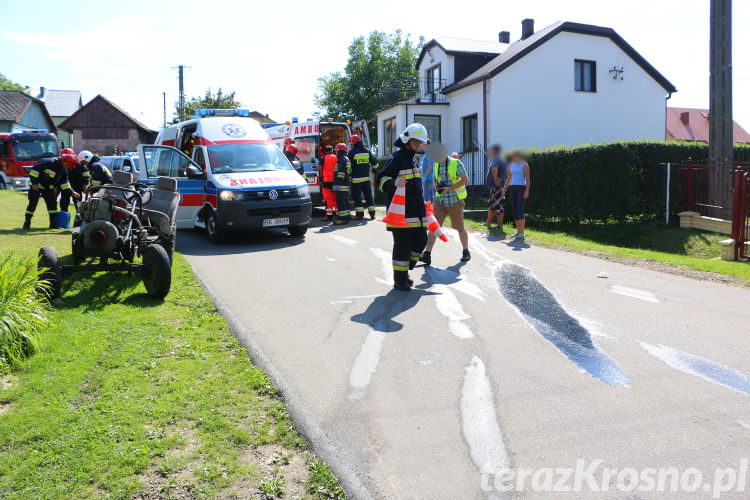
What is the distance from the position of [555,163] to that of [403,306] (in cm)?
966

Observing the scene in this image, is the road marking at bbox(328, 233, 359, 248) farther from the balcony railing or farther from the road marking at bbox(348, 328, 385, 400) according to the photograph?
the balcony railing

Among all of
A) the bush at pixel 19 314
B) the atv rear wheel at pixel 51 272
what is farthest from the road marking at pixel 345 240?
the bush at pixel 19 314

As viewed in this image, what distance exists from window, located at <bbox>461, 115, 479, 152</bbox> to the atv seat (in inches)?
868

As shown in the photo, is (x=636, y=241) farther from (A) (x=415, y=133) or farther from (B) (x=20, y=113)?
(B) (x=20, y=113)

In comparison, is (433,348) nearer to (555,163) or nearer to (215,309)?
(215,309)

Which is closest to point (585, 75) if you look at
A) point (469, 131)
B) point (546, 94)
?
point (546, 94)

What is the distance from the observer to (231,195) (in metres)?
12.0

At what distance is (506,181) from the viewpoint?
13711 mm

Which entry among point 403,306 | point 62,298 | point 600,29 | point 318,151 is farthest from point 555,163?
point 600,29

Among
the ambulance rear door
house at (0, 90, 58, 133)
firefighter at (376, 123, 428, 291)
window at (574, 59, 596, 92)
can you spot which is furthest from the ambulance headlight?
house at (0, 90, 58, 133)

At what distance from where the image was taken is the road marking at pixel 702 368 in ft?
14.6

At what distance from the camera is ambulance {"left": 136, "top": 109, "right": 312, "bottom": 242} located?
12.0m

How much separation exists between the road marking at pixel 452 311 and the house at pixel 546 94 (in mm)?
21271

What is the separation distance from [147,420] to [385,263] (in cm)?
618
